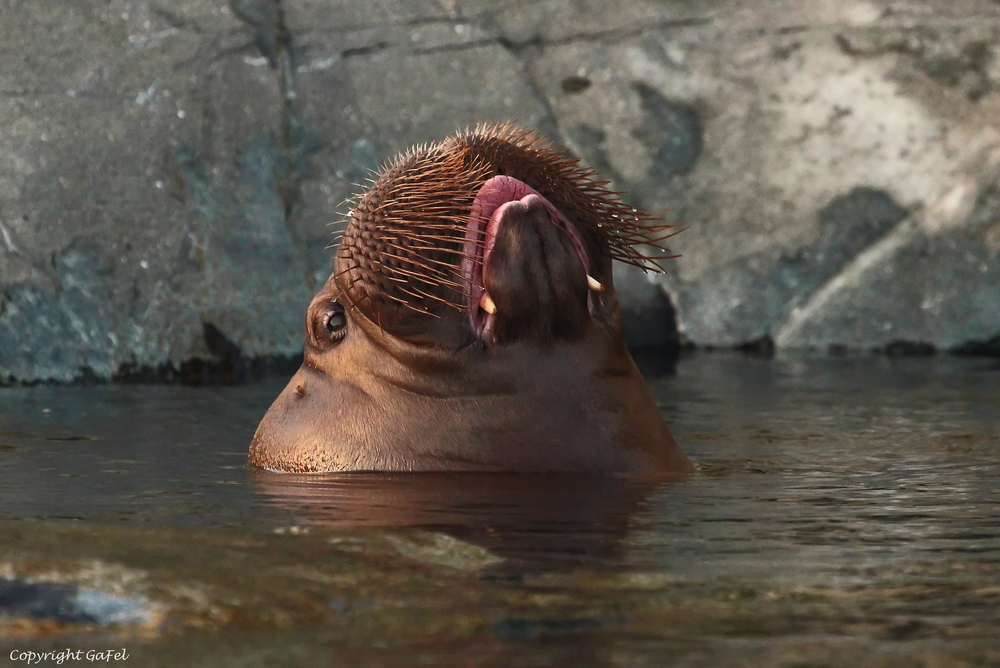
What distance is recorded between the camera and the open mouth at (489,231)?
210 inches

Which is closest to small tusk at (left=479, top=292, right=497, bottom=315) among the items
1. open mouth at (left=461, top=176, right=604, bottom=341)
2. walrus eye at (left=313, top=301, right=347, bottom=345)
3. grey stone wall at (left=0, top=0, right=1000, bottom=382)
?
open mouth at (left=461, top=176, right=604, bottom=341)

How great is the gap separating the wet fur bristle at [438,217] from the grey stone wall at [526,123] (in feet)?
18.6

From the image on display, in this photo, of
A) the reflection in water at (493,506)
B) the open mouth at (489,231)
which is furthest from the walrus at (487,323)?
the reflection in water at (493,506)

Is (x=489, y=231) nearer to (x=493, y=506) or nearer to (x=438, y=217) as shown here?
(x=438, y=217)

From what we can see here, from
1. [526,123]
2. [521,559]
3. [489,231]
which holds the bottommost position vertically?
[521,559]

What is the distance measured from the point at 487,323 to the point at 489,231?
1.04ft

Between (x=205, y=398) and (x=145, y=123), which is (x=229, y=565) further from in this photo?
(x=145, y=123)

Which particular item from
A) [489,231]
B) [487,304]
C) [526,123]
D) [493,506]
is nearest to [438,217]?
[489,231]

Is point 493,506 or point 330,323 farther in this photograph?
point 330,323

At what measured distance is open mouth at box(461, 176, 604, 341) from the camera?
533 centimetres

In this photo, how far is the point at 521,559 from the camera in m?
4.00

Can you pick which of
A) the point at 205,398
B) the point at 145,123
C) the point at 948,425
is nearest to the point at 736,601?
the point at 948,425

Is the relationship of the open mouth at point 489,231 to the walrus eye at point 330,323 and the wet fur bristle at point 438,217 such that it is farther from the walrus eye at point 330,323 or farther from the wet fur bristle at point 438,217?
the walrus eye at point 330,323

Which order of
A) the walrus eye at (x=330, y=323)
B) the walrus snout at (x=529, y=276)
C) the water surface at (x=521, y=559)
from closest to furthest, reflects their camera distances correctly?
the water surface at (x=521, y=559), the walrus snout at (x=529, y=276), the walrus eye at (x=330, y=323)
